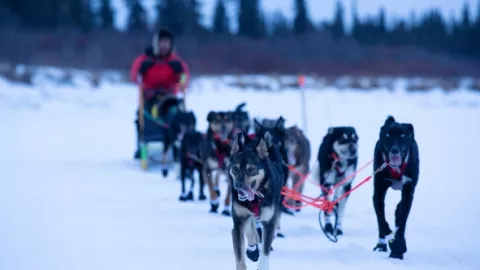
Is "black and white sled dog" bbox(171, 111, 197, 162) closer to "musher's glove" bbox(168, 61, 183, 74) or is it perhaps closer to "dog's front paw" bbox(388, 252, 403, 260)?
"musher's glove" bbox(168, 61, 183, 74)

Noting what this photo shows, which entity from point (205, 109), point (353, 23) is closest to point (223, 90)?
point (205, 109)

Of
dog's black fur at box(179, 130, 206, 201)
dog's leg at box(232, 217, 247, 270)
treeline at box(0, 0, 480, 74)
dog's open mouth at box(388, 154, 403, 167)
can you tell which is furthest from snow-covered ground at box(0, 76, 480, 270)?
treeline at box(0, 0, 480, 74)

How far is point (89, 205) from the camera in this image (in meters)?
5.80

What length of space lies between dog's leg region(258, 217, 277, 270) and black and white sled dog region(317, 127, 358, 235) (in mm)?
1180

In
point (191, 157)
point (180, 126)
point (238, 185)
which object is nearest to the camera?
point (238, 185)

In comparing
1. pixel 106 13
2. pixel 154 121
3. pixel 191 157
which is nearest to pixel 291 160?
pixel 191 157

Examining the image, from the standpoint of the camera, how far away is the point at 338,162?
4691 mm

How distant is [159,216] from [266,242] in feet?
7.16

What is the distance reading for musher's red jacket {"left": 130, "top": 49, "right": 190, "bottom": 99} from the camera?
8.77m

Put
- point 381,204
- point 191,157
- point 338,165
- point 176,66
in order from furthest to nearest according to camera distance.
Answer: point 176,66 → point 191,157 → point 338,165 → point 381,204

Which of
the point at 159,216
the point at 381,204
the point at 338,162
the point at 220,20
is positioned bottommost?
the point at 159,216

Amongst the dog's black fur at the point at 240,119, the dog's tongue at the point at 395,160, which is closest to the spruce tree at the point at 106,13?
the dog's black fur at the point at 240,119

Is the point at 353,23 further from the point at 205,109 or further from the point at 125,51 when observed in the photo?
the point at 205,109

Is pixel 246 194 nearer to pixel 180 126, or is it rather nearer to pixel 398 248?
pixel 398 248
